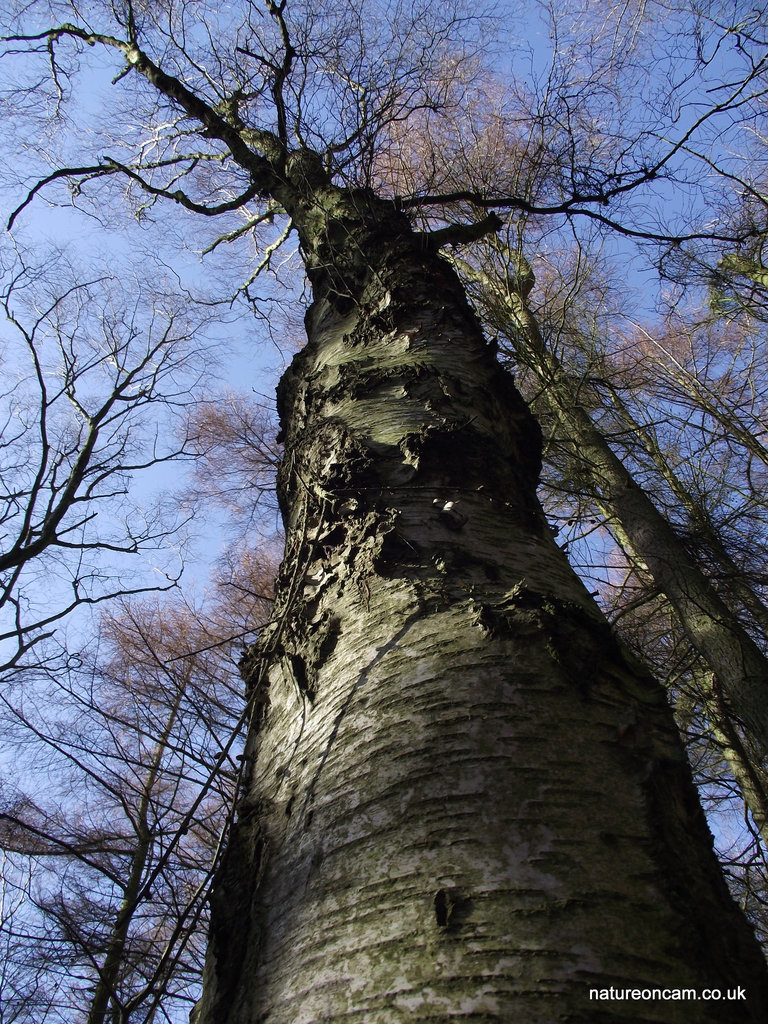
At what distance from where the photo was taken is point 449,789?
79 centimetres

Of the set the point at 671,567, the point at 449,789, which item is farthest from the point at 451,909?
the point at 671,567

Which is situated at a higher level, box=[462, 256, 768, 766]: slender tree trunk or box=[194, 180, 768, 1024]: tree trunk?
box=[462, 256, 768, 766]: slender tree trunk

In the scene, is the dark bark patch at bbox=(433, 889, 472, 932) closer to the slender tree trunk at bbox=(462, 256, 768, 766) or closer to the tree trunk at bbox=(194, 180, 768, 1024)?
the tree trunk at bbox=(194, 180, 768, 1024)

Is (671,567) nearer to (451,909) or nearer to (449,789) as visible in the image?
(449,789)

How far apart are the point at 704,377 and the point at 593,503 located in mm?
1427

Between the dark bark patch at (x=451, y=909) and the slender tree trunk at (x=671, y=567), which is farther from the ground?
the slender tree trunk at (x=671, y=567)

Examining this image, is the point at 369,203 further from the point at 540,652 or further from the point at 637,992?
the point at 637,992

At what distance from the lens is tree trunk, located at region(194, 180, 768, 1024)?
628mm

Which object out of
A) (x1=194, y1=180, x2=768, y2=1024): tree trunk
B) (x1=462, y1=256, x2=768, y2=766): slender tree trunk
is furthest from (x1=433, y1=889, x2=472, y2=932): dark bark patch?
(x1=462, y1=256, x2=768, y2=766): slender tree trunk

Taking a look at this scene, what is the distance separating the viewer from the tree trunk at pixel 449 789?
0.63 meters

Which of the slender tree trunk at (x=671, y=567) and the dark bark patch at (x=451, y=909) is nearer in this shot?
the dark bark patch at (x=451, y=909)

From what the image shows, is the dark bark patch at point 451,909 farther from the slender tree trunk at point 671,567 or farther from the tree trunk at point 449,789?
the slender tree trunk at point 671,567

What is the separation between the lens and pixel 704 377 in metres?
4.82

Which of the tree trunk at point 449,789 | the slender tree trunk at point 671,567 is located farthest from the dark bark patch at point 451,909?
the slender tree trunk at point 671,567
